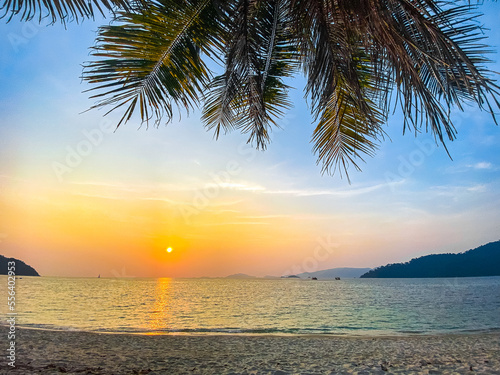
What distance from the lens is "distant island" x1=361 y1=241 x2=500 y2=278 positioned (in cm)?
14825

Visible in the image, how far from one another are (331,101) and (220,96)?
1320mm

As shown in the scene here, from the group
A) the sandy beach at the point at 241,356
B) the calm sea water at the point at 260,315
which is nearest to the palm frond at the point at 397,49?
the sandy beach at the point at 241,356

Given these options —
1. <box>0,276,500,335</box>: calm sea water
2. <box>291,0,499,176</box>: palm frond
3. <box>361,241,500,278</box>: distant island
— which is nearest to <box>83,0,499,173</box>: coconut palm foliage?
<box>291,0,499,176</box>: palm frond

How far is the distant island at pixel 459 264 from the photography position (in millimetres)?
148250

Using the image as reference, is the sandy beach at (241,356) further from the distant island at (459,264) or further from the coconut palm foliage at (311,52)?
the distant island at (459,264)

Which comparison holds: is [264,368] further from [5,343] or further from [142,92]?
[5,343]

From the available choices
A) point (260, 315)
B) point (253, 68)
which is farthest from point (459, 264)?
point (253, 68)

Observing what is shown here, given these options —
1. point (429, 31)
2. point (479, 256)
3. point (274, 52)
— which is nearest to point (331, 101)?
point (274, 52)

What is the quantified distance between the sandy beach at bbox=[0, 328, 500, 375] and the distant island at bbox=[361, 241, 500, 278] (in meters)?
169

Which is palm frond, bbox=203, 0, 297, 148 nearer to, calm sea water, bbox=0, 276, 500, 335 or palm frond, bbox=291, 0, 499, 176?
palm frond, bbox=291, 0, 499, 176

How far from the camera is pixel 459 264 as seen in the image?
153250 millimetres

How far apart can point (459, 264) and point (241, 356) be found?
575 feet

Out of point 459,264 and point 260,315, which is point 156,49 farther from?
point 459,264

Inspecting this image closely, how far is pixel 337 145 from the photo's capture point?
4.30 m
